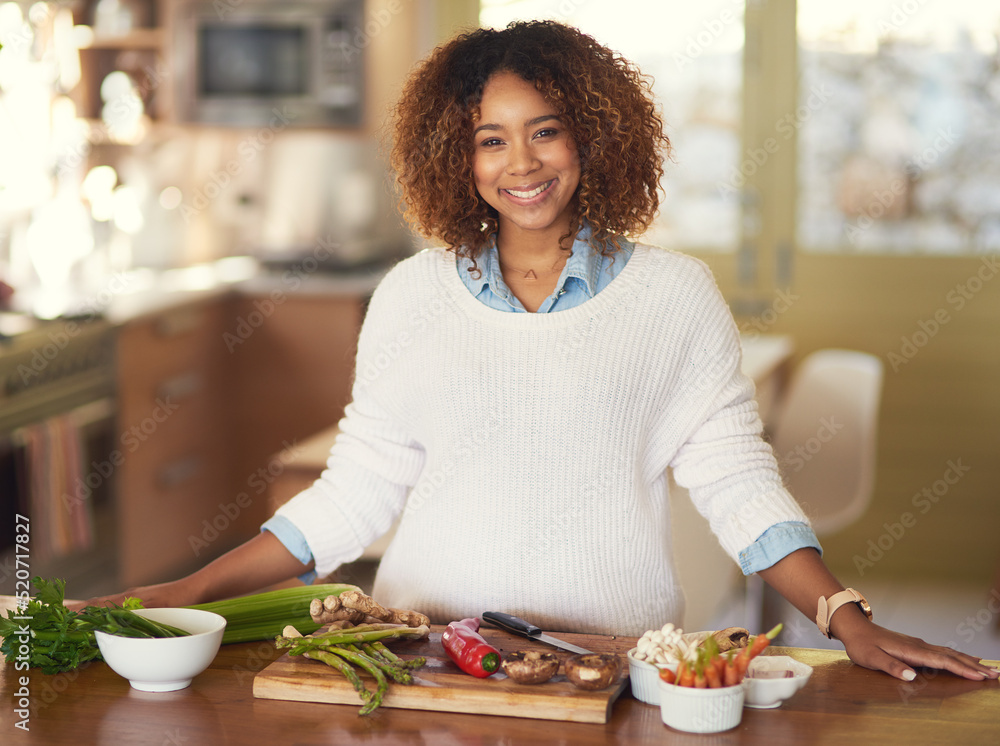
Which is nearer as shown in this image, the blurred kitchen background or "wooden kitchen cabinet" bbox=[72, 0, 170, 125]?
the blurred kitchen background

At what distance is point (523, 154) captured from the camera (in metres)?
1.48

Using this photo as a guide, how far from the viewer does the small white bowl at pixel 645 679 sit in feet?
3.76

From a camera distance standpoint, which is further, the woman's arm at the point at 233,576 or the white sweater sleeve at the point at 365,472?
the white sweater sleeve at the point at 365,472

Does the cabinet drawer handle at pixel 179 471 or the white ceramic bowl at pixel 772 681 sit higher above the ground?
the white ceramic bowl at pixel 772 681

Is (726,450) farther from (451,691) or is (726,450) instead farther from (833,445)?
(833,445)

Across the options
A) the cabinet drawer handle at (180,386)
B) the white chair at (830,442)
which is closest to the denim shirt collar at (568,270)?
the white chair at (830,442)

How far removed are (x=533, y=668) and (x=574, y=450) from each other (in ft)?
1.21

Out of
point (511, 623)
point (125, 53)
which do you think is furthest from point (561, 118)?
point (125, 53)

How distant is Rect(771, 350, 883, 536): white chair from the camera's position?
2945 mm

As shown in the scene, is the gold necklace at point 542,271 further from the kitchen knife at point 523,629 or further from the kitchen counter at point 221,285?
the kitchen counter at point 221,285

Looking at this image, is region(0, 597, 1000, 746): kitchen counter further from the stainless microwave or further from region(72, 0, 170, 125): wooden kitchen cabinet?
region(72, 0, 170, 125): wooden kitchen cabinet

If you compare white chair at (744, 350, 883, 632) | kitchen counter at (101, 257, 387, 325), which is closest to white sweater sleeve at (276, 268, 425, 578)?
white chair at (744, 350, 883, 632)

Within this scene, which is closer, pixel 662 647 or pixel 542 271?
pixel 662 647

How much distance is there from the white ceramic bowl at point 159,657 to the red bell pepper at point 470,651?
0.25 metres
